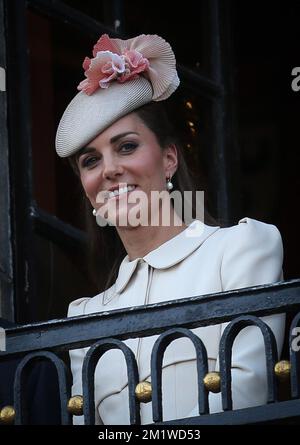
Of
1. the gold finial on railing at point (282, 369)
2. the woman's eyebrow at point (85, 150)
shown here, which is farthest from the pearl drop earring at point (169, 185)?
the gold finial on railing at point (282, 369)

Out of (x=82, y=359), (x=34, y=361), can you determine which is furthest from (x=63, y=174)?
(x=34, y=361)

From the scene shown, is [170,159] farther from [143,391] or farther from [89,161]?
[143,391]

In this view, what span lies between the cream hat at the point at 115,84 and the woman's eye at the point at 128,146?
0.23 feet

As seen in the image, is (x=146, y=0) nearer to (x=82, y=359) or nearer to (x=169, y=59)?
(x=169, y=59)

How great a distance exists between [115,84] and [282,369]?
1168 mm

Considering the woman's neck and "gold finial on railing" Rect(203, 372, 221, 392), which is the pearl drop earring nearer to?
the woman's neck

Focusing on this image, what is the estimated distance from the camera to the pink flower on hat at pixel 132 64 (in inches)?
235

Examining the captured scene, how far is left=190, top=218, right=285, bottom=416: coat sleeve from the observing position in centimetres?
538

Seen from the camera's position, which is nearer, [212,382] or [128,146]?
[212,382]

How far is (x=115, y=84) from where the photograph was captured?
19.7 feet

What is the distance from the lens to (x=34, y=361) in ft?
17.8

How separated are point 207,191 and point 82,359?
105 centimetres

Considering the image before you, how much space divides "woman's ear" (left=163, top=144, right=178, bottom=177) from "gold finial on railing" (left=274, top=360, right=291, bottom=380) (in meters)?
0.96

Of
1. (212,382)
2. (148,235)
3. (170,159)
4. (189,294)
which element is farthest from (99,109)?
(212,382)
